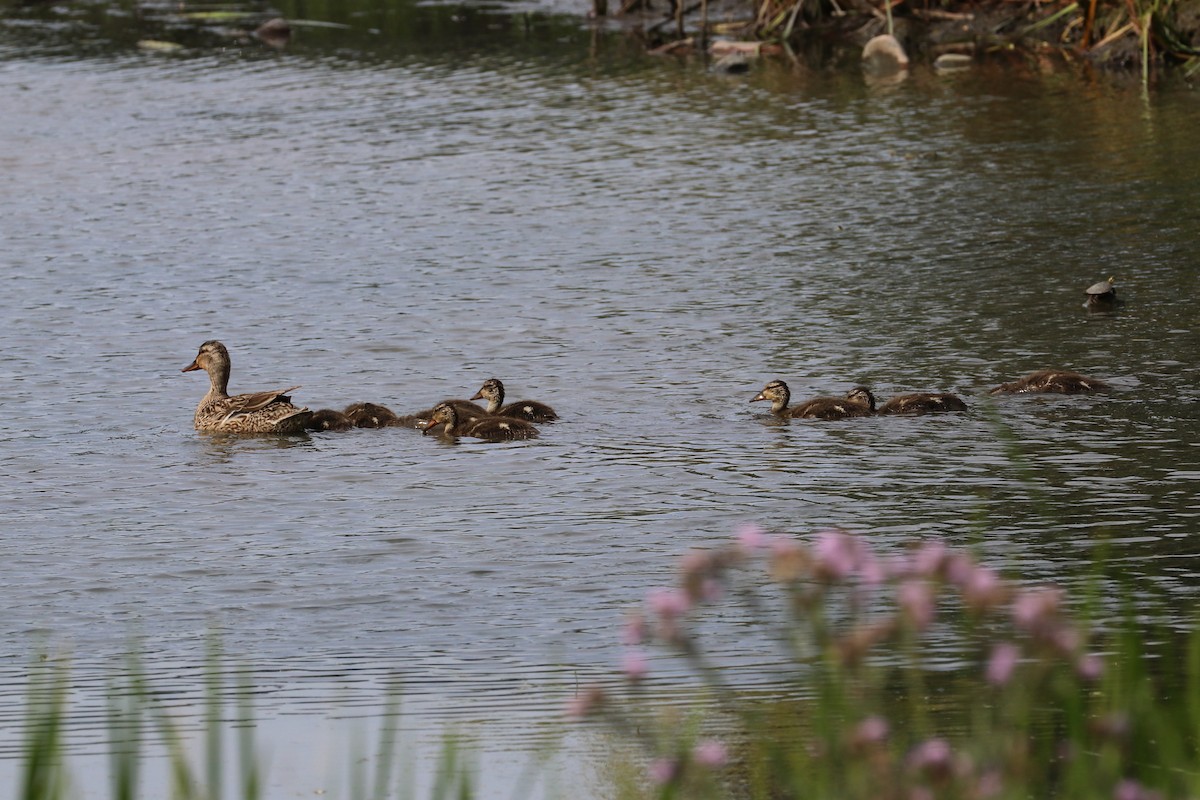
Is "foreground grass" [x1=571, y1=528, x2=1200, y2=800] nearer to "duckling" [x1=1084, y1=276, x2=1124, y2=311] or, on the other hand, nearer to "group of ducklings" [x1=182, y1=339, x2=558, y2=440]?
"group of ducklings" [x1=182, y1=339, x2=558, y2=440]

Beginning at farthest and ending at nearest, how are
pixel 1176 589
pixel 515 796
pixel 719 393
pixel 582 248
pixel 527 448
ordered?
pixel 582 248
pixel 719 393
pixel 527 448
pixel 1176 589
pixel 515 796

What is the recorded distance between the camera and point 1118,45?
3080 centimetres

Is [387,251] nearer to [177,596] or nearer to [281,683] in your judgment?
[177,596]

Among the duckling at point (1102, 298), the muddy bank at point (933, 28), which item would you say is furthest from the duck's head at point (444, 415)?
the muddy bank at point (933, 28)

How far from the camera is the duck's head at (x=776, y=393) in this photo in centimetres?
1336

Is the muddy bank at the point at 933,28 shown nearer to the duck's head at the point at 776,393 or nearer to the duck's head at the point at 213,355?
the duck's head at the point at 776,393

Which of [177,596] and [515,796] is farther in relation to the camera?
[177,596]

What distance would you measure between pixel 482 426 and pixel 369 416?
0.90m

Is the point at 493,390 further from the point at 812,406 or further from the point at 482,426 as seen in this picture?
the point at 812,406

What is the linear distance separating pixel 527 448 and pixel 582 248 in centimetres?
700

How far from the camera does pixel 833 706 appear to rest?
564cm

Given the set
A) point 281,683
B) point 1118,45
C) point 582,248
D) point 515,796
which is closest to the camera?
point 515,796

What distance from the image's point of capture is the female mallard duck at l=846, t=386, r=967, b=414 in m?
13.1

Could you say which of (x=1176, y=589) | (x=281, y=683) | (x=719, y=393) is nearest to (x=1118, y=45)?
(x=719, y=393)
